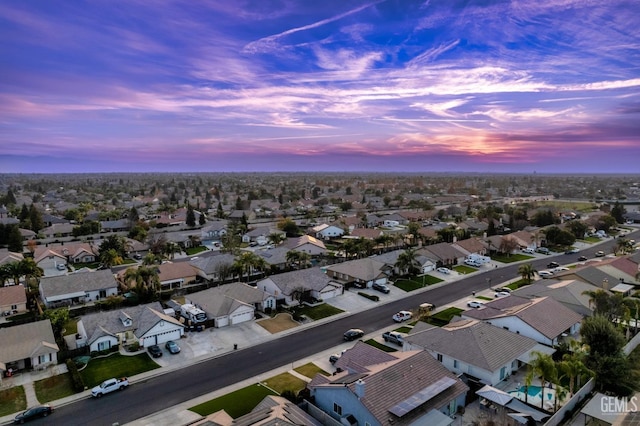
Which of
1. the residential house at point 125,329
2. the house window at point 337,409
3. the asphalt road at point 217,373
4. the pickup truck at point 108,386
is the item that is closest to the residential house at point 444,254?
the asphalt road at point 217,373

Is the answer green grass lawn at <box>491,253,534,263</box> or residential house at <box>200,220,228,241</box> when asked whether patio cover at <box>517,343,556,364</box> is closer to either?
green grass lawn at <box>491,253,534,263</box>

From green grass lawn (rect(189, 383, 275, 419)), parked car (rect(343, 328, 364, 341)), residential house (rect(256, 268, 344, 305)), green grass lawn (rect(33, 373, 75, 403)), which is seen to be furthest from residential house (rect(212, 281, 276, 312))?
green grass lawn (rect(33, 373, 75, 403))

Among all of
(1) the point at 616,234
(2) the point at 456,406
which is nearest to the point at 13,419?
(2) the point at 456,406

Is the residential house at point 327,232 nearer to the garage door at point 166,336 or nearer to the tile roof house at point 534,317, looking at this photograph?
the tile roof house at point 534,317

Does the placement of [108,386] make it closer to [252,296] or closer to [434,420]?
[252,296]

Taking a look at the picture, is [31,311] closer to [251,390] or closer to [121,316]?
[121,316]

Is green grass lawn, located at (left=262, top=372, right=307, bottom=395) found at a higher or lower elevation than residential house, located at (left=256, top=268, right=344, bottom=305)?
lower
